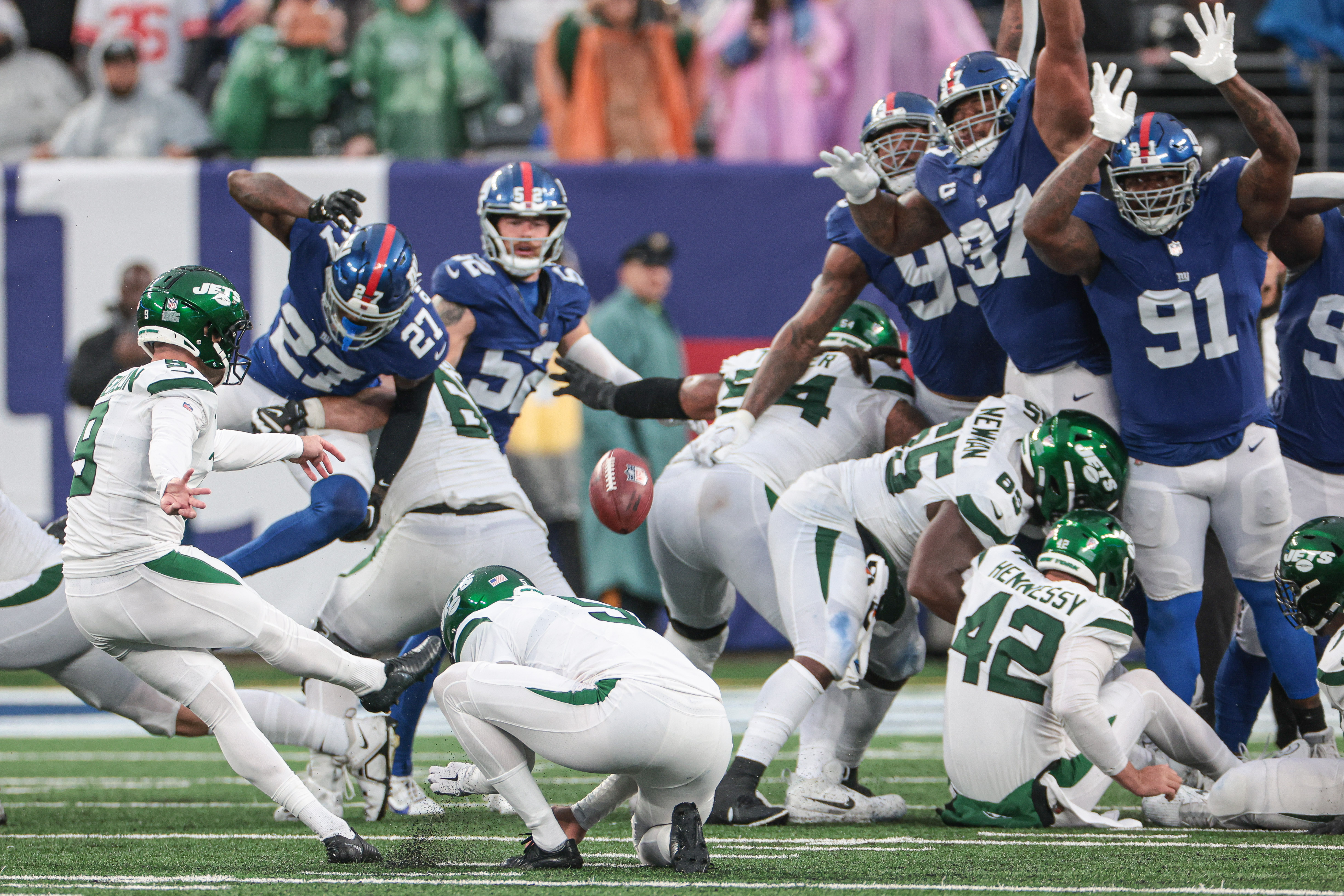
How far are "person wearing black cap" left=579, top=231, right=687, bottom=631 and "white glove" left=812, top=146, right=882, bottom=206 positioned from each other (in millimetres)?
3580

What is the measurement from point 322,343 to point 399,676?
5.38 feet

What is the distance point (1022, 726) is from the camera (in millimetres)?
4668

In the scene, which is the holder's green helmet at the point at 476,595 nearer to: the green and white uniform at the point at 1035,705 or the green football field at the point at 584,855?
the green football field at the point at 584,855

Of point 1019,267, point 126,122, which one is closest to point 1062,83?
point 1019,267

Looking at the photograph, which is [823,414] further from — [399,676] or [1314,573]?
[399,676]

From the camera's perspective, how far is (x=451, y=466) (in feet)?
17.6

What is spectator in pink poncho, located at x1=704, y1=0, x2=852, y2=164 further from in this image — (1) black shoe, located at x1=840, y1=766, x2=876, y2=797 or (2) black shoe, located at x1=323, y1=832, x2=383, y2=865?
(2) black shoe, located at x1=323, y1=832, x2=383, y2=865

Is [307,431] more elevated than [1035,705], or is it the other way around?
[307,431]

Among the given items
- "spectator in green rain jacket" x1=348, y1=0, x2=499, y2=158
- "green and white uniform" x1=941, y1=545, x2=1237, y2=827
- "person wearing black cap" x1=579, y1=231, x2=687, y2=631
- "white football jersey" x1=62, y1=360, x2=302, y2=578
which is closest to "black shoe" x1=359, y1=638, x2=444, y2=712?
"white football jersey" x1=62, y1=360, x2=302, y2=578

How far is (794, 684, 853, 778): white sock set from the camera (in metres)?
5.25

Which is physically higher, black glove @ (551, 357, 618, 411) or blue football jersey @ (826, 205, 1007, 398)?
blue football jersey @ (826, 205, 1007, 398)

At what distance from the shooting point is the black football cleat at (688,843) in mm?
3840

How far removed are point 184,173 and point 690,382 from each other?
→ 14.4 feet

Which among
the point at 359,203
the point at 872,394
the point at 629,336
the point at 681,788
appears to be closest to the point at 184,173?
the point at 629,336
